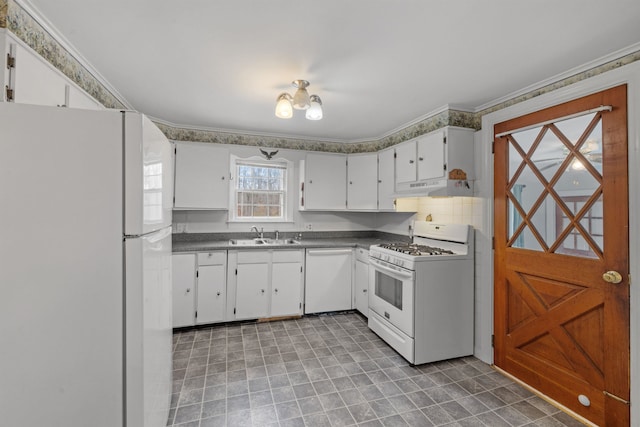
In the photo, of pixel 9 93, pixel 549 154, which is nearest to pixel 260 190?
pixel 9 93

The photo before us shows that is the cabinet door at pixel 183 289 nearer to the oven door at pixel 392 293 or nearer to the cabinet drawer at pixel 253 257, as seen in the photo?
the cabinet drawer at pixel 253 257

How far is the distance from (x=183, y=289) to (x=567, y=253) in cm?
356

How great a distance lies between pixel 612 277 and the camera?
175cm

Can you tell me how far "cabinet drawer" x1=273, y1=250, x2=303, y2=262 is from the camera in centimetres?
347

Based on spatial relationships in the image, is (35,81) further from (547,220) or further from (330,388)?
(547,220)

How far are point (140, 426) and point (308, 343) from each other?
189 centimetres

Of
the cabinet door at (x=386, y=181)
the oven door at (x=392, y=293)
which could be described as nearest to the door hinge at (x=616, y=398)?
the oven door at (x=392, y=293)

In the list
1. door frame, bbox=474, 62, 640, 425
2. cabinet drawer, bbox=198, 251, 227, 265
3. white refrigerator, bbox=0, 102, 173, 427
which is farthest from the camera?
cabinet drawer, bbox=198, 251, 227, 265

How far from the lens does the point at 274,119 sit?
3.26 meters

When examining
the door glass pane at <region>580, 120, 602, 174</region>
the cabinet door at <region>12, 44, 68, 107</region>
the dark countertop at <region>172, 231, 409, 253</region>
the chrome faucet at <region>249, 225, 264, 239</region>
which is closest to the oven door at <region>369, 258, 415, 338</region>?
the dark countertop at <region>172, 231, 409, 253</region>

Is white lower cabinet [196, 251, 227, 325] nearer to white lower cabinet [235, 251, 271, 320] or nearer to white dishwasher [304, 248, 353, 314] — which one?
white lower cabinet [235, 251, 271, 320]

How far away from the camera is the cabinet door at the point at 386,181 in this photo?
353 cm

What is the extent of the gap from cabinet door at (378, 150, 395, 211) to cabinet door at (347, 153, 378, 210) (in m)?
0.08

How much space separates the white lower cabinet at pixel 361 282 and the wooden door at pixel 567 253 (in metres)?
1.41
